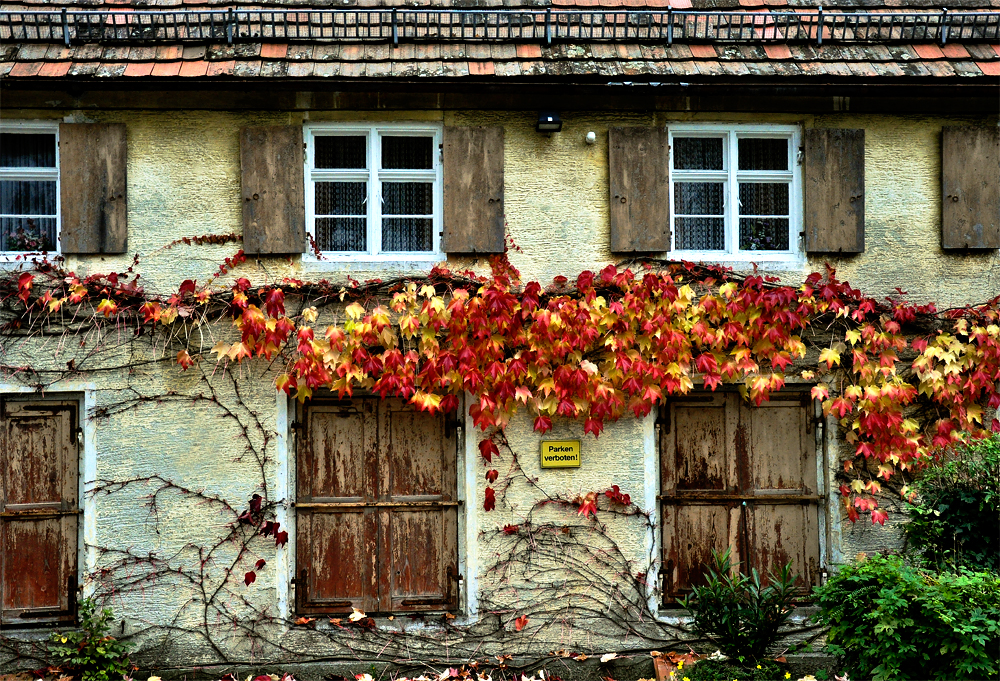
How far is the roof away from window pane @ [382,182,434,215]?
0.88 m

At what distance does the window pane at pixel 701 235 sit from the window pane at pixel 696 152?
0.47m

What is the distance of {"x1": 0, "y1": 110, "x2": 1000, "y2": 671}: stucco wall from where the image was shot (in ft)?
20.5

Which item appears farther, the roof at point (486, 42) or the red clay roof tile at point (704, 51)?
the red clay roof tile at point (704, 51)

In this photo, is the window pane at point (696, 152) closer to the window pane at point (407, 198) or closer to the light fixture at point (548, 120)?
the light fixture at point (548, 120)

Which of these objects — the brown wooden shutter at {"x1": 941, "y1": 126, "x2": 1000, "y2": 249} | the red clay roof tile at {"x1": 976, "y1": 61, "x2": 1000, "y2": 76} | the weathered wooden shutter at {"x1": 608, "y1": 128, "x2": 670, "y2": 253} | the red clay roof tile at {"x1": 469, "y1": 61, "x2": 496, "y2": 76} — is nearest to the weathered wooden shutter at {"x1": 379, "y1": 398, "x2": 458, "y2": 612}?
the weathered wooden shutter at {"x1": 608, "y1": 128, "x2": 670, "y2": 253}

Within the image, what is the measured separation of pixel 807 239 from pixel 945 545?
2565 millimetres

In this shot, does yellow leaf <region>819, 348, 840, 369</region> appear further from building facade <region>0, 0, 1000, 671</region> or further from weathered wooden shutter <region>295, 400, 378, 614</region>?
weathered wooden shutter <region>295, 400, 378, 614</region>

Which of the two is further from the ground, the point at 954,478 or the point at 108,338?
the point at 108,338

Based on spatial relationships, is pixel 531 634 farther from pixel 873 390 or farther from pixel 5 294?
pixel 5 294

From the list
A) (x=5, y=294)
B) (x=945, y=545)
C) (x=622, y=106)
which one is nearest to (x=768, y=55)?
(x=622, y=106)

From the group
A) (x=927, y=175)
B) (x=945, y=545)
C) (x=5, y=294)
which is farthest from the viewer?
(x=927, y=175)

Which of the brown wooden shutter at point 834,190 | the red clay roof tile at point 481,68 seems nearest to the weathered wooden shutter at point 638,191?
the red clay roof tile at point 481,68

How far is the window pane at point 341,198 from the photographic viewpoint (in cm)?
659

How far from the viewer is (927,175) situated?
21.8ft
